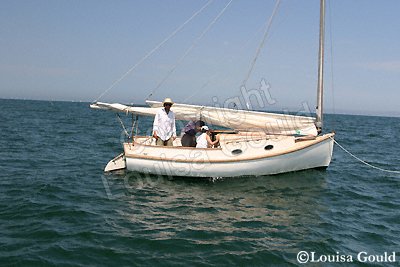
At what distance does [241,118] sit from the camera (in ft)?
46.3

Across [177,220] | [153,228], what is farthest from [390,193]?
[153,228]

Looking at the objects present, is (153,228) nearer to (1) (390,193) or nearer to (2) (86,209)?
(2) (86,209)

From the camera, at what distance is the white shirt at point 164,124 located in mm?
13156

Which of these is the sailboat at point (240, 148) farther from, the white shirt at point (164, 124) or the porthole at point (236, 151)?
the white shirt at point (164, 124)

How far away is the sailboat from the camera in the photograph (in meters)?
13.0

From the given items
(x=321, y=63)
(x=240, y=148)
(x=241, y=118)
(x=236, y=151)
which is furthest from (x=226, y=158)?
(x=321, y=63)

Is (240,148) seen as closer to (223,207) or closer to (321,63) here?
(223,207)

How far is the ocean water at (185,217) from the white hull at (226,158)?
41 centimetres

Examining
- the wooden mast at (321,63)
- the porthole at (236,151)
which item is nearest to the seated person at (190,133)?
the porthole at (236,151)

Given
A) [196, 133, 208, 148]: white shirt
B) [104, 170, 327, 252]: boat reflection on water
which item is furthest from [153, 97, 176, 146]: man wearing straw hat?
[104, 170, 327, 252]: boat reflection on water

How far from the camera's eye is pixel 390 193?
13141 millimetres

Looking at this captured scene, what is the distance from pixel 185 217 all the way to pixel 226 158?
4000 millimetres

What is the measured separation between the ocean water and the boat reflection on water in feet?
0.10

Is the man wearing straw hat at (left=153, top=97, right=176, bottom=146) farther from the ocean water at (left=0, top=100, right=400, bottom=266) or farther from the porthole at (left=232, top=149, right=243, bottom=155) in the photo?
the porthole at (left=232, top=149, right=243, bottom=155)
